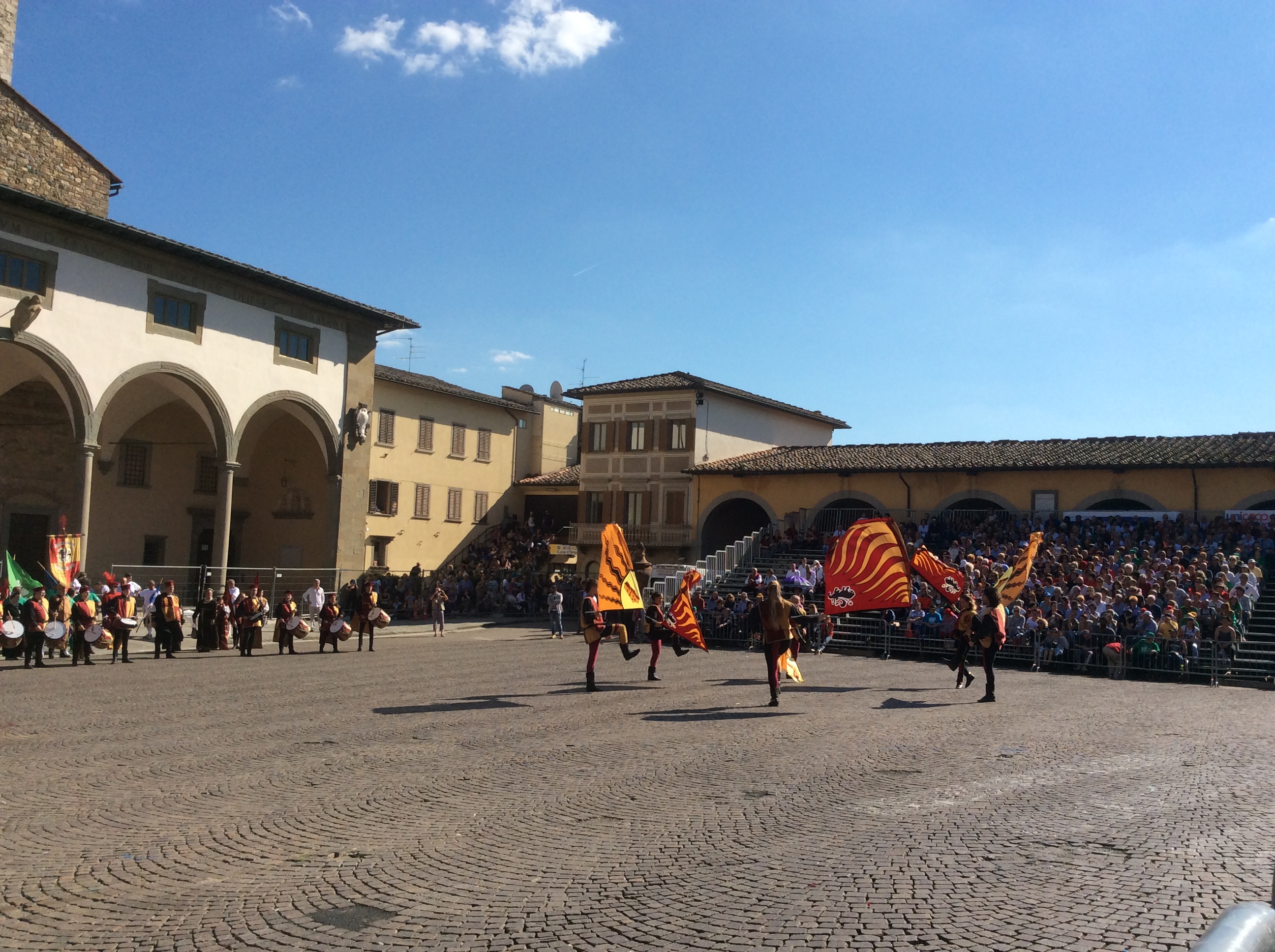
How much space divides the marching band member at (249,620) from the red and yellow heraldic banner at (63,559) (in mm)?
3631

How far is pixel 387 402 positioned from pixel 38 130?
16270mm

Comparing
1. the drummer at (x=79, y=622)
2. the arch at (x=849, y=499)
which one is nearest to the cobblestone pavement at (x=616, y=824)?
the drummer at (x=79, y=622)

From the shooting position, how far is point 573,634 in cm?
3481

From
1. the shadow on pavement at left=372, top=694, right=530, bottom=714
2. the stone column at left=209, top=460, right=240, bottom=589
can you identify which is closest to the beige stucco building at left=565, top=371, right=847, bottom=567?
the stone column at left=209, top=460, right=240, bottom=589

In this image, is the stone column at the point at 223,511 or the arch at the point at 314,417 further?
the arch at the point at 314,417

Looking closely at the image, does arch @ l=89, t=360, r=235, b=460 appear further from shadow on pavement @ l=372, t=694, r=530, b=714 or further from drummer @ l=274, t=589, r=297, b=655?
shadow on pavement @ l=372, t=694, r=530, b=714

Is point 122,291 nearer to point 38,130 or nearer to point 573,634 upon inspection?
point 38,130

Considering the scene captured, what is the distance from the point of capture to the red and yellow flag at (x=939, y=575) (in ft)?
64.8

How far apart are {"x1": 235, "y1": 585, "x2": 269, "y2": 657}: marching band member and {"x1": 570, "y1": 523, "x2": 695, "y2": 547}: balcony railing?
19.7 metres

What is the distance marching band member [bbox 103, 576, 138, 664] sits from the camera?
22000 mm

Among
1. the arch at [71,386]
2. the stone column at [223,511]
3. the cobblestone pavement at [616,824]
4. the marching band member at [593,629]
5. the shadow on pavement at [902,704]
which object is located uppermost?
the arch at [71,386]

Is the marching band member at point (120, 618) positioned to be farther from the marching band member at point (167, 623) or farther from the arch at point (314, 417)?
the arch at point (314, 417)

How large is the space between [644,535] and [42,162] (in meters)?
25.4

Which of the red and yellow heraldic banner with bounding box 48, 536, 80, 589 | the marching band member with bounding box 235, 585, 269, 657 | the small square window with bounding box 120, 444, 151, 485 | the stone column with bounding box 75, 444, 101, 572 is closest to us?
the red and yellow heraldic banner with bounding box 48, 536, 80, 589
